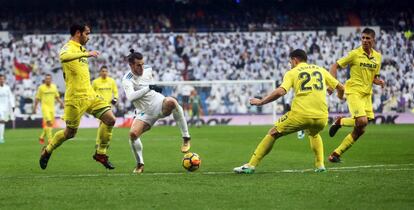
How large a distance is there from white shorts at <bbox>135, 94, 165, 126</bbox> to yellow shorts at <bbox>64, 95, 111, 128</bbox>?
0.70m

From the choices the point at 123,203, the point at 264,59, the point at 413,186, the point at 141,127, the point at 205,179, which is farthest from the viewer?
the point at 264,59

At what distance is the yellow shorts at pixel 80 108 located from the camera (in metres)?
15.3

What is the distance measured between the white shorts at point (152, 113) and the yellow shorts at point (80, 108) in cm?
70

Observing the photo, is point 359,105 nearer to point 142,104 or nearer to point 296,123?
point 296,123

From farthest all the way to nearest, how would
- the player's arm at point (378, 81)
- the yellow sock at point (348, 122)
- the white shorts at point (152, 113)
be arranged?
1. the yellow sock at point (348, 122)
2. the player's arm at point (378, 81)
3. the white shorts at point (152, 113)

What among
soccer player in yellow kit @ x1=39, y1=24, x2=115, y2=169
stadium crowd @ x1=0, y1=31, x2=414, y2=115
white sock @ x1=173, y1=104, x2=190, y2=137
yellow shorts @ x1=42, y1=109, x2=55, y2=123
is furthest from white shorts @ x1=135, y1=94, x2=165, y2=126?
stadium crowd @ x1=0, y1=31, x2=414, y2=115

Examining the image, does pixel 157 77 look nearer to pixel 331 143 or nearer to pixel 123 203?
pixel 331 143

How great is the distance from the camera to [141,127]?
15.2m

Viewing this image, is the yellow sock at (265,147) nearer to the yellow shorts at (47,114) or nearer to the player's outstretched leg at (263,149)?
the player's outstretched leg at (263,149)

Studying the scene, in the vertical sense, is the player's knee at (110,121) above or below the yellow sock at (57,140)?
above

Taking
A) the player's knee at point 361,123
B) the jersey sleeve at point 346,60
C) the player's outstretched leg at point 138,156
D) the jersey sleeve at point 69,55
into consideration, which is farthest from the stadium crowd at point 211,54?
the jersey sleeve at point 69,55

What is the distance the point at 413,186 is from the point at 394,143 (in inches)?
517

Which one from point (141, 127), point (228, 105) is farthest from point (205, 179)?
point (228, 105)

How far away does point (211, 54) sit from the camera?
169ft
